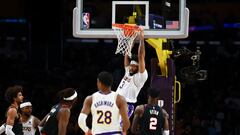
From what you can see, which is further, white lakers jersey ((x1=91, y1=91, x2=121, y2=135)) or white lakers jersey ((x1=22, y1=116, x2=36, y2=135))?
white lakers jersey ((x1=22, y1=116, x2=36, y2=135))

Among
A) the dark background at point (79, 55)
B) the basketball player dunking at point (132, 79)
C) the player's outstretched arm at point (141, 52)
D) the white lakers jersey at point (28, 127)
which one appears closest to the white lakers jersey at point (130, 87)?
the basketball player dunking at point (132, 79)

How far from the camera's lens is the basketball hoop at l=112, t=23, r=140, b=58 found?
9453 millimetres

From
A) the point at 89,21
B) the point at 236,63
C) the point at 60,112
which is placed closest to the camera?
the point at 60,112

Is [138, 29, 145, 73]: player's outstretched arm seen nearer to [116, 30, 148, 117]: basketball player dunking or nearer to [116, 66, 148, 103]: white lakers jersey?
[116, 30, 148, 117]: basketball player dunking

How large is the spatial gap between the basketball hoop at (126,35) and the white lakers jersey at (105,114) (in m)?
1.66

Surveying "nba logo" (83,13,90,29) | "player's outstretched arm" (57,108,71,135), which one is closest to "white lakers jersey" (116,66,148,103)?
"nba logo" (83,13,90,29)

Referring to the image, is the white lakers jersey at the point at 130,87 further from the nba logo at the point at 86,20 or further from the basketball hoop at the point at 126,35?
the nba logo at the point at 86,20

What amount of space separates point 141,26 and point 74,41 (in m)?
10.0

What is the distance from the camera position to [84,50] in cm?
1939

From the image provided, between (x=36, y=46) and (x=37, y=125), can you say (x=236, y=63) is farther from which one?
(x=37, y=125)

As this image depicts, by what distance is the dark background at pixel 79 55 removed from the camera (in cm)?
1697

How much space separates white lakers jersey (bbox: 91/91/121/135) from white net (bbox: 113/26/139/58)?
1661 millimetres

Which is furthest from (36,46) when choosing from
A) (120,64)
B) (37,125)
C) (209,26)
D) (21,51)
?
(37,125)

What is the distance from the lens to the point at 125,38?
950 cm
